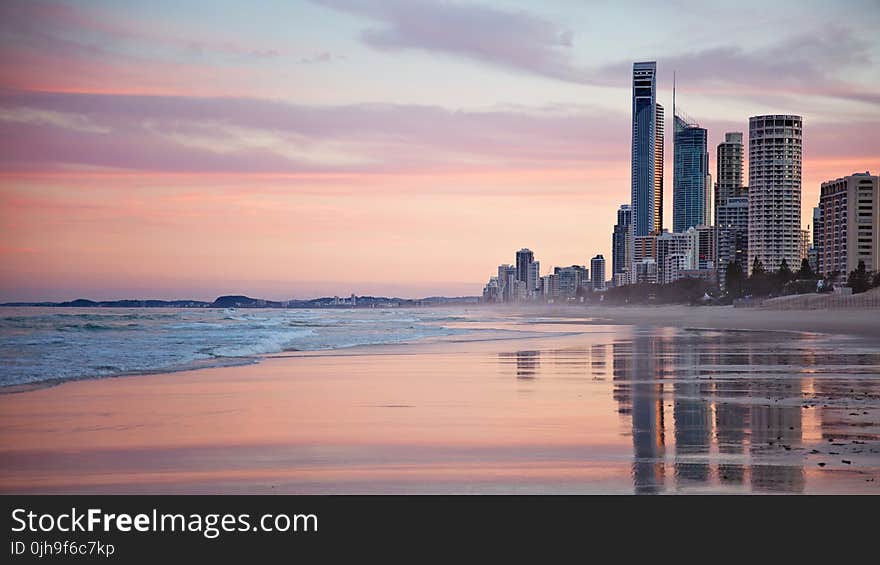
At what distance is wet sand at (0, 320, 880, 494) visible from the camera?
7.63 meters

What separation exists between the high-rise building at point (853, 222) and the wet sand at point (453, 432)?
172 metres

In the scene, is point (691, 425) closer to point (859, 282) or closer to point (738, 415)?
point (738, 415)

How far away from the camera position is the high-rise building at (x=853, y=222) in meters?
174

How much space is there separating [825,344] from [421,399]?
20865 mm

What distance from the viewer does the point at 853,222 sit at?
17562 centimetres

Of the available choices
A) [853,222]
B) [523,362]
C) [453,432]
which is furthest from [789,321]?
[853,222]

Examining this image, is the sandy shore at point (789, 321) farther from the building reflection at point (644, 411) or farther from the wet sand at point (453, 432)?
the wet sand at point (453, 432)

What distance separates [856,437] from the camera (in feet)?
31.3

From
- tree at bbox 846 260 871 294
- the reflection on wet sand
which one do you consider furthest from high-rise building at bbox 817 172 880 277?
the reflection on wet sand

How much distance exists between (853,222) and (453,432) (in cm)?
18641

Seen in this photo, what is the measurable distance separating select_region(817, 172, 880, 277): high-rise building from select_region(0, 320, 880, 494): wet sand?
566ft

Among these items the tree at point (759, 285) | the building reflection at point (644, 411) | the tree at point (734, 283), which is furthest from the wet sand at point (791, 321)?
the tree at point (734, 283)

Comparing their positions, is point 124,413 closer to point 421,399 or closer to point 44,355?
point 421,399
